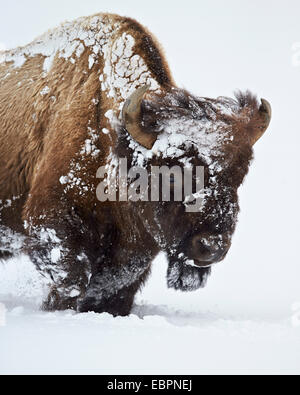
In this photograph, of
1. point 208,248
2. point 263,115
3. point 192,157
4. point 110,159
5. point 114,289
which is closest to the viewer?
point 208,248

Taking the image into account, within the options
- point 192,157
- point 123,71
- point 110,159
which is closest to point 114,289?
point 110,159

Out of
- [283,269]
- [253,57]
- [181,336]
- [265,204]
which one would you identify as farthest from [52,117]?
[253,57]

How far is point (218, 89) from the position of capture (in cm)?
1198

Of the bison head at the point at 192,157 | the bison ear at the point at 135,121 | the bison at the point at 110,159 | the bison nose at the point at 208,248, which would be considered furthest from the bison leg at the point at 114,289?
the bison ear at the point at 135,121

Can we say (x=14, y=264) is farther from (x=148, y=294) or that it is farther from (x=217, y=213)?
(x=217, y=213)

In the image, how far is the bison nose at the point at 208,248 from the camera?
3.67m

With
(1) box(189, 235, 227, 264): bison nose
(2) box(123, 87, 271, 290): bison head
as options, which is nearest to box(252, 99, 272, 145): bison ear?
(2) box(123, 87, 271, 290): bison head

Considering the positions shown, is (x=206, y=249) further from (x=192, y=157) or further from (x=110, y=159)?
(x=110, y=159)

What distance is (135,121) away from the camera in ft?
12.8

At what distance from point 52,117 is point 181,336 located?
86.9 inches

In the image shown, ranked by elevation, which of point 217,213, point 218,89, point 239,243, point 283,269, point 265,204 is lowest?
point 217,213

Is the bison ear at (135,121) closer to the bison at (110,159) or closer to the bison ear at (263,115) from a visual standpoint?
the bison at (110,159)

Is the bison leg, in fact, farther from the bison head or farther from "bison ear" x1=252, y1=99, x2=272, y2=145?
"bison ear" x1=252, y1=99, x2=272, y2=145

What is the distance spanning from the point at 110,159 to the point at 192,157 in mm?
674
